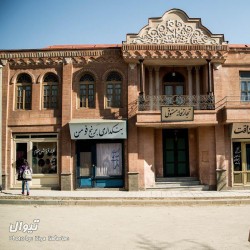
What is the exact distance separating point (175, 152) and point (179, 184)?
1982mm

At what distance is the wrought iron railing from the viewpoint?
→ 1672cm

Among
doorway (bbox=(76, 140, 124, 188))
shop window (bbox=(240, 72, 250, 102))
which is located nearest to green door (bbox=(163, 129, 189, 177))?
doorway (bbox=(76, 140, 124, 188))

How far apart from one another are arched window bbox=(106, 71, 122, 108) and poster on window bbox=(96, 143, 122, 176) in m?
2.31

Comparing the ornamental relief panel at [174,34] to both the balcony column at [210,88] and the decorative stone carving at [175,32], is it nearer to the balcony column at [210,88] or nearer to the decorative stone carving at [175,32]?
the decorative stone carving at [175,32]

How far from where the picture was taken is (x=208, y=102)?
55.8 ft

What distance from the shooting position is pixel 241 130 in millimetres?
16375

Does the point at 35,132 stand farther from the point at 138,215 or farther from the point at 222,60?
the point at 222,60

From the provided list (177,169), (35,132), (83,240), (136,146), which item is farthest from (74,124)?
(83,240)

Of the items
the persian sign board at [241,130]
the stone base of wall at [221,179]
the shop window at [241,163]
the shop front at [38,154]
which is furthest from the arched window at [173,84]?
the shop front at [38,154]

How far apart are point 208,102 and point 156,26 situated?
5070mm

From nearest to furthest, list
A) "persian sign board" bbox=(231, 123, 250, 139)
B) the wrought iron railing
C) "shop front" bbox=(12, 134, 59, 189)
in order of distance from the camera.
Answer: "persian sign board" bbox=(231, 123, 250, 139) → the wrought iron railing → "shop front" bbox=(12, 134, 59, 189)

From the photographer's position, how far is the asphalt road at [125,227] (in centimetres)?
707

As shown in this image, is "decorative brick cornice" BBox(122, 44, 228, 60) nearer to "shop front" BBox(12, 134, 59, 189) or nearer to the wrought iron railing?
the wrought iron railing

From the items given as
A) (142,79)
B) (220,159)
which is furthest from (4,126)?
(220,159)
